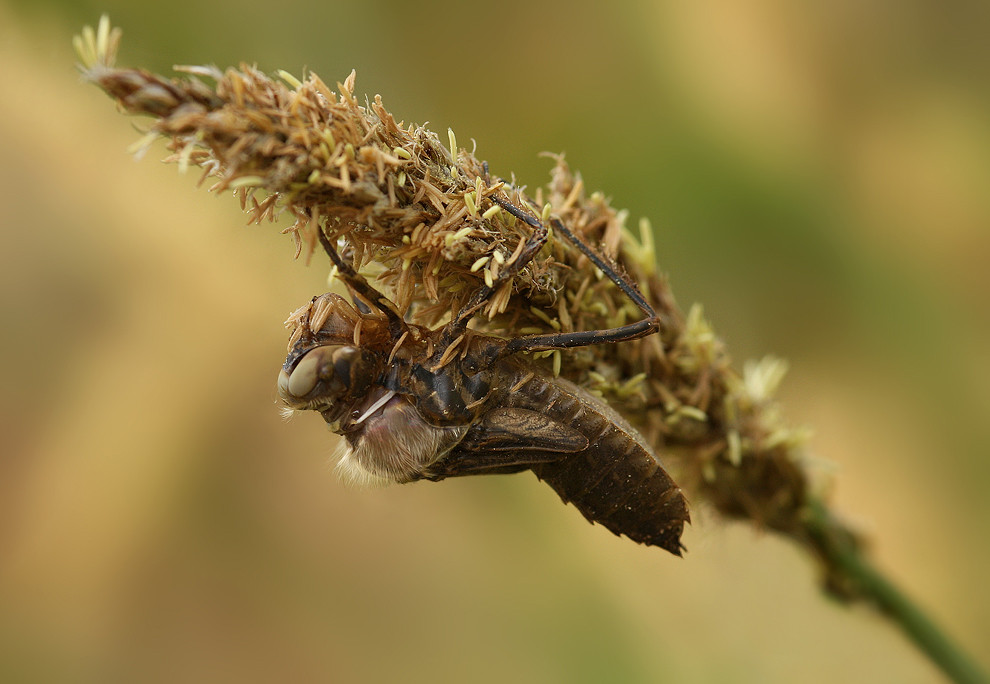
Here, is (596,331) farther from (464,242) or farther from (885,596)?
(885,596)

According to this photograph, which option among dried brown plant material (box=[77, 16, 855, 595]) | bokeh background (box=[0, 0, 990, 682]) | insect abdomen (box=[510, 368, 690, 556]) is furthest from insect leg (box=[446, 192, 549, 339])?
bokeh background (box=[0, 0, 990, 682])

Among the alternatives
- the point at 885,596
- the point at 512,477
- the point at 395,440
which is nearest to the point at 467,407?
the point at 395,440

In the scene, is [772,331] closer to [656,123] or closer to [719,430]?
[656,123]

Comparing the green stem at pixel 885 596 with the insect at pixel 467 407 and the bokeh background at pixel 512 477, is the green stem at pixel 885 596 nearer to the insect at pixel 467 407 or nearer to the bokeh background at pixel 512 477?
the insect at pixel 467 407

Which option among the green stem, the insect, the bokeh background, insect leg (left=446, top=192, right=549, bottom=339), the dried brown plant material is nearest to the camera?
the dried brown plant material

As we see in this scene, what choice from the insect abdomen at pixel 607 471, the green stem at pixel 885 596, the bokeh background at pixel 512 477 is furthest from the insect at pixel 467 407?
the bokeh background at pixel 512 477

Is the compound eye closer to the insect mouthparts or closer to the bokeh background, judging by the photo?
the insect mouthparts

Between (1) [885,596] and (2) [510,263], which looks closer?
(2) [510,263]
